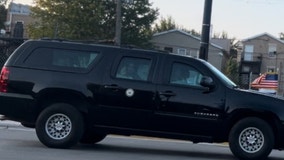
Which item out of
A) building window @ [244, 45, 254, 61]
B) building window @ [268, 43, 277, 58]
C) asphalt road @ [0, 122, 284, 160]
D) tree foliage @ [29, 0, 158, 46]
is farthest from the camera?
building window @ [244, 45, 254, 61]

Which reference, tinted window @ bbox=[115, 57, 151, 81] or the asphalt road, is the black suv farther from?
the asphalt road

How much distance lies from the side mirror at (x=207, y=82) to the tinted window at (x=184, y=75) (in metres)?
0.16

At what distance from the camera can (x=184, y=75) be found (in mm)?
10984

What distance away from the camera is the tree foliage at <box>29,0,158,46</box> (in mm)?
→ 54422

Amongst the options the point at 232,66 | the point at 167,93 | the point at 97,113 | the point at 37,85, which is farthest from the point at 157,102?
the point at 232,66

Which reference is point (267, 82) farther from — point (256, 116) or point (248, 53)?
point (248, 53)

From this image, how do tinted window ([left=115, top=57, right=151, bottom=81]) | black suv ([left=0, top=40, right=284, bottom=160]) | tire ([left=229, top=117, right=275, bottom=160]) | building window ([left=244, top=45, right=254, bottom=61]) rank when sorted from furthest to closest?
building window ([left=244, top=45, right=254, bottom=61]), tinted window ([left=115, top=57, right=151, bottom=81]), black suv ([left=0, top=40, right=284, bottom=160]), tire ([left=229, top=117, right=275, bottom=160])

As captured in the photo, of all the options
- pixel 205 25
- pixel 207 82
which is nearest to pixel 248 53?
pixel 205 25

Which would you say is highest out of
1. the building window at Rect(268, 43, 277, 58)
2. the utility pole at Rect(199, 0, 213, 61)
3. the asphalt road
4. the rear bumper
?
the building window at Rect(268, 43, 277, 58)

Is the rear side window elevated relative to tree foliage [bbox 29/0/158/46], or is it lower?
lower

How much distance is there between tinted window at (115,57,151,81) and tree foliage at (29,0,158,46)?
137ft

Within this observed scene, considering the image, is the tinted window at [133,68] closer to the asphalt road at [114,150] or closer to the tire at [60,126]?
the tire at [60,126]

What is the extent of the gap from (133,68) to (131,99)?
571mm

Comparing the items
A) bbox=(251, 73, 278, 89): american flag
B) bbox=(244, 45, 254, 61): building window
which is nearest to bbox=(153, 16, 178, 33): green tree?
bbox=(244, 45, 254, 61): building window
